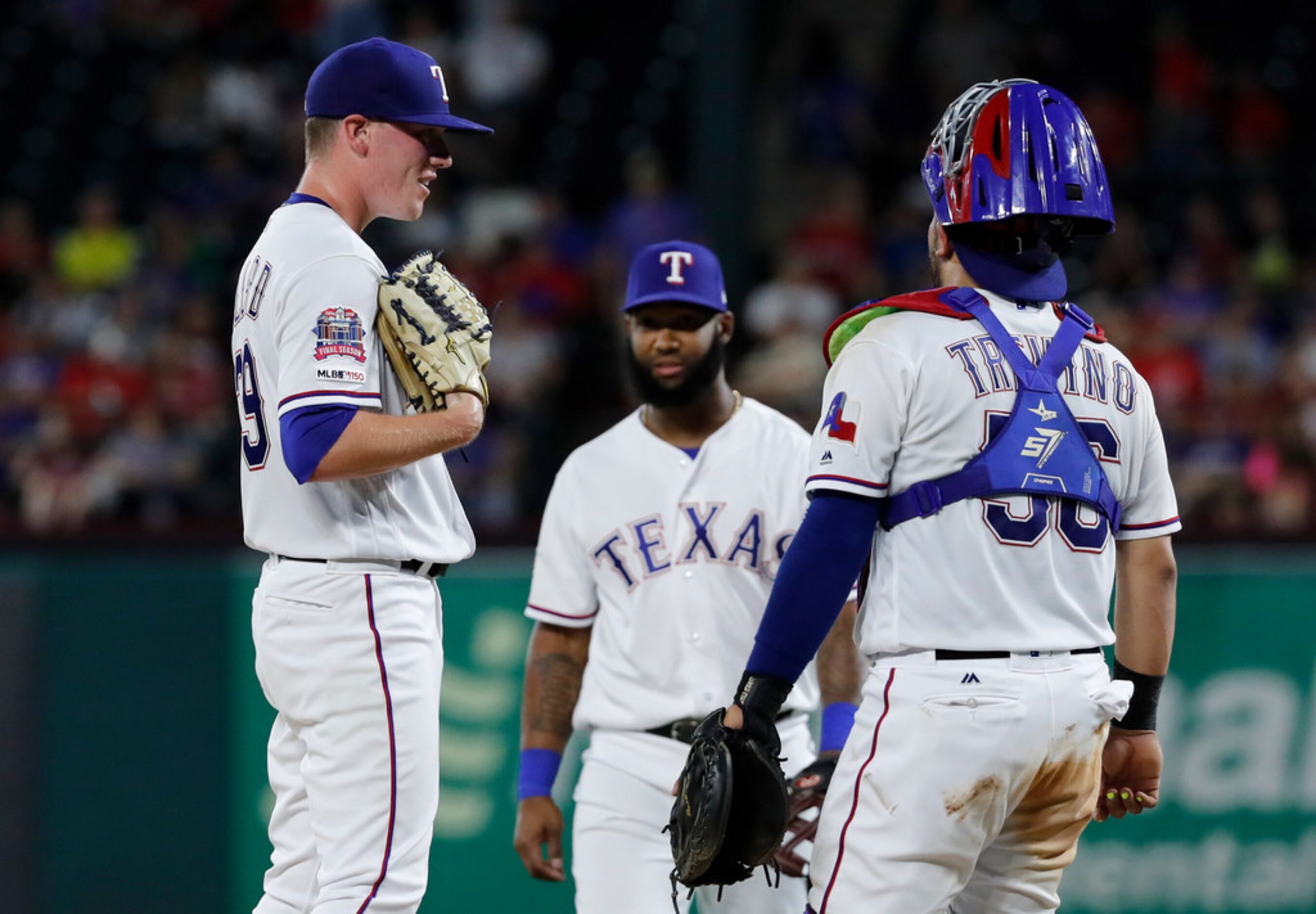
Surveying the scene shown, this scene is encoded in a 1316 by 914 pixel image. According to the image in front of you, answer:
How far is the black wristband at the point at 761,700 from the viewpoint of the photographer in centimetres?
292

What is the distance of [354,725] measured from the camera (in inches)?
123

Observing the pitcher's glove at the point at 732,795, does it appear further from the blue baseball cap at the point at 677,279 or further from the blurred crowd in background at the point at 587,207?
the blurred crowd in background at the point at 587,207

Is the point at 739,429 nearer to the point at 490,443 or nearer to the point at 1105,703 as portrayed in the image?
the point at 1105,703

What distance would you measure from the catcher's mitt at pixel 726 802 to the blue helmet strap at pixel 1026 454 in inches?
18.8

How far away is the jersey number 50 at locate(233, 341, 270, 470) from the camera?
10.7 ft

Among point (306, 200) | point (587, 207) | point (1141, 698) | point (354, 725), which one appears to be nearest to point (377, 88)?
point (306, 200)

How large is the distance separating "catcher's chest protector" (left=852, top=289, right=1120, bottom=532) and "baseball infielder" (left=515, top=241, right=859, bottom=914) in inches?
43.0

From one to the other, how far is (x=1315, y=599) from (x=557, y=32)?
7.98 metres

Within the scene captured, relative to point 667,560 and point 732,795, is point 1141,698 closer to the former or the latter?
point 732,795

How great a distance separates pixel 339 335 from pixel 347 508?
345 millimetres

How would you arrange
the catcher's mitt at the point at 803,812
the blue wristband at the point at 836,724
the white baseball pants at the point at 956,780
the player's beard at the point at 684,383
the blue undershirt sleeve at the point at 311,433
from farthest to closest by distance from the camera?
the player's beard at the point at 684,383
the blue wristband at the point at 836,724
the catcher's mitt at the point at 803,812
the blue undershirt sleeve at the point at 311,433
the white baseball pants at the point at 956,780

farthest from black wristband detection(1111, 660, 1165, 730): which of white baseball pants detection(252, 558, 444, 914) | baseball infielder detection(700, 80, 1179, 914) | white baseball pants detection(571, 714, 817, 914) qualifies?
white baseball pants detection(252, 558, 444, 914)

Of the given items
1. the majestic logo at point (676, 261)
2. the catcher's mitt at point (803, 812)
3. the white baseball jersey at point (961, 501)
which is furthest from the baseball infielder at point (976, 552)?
the majestic logo at point (676, 261)

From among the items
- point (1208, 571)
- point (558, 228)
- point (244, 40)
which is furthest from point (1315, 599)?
point (244, 40)
